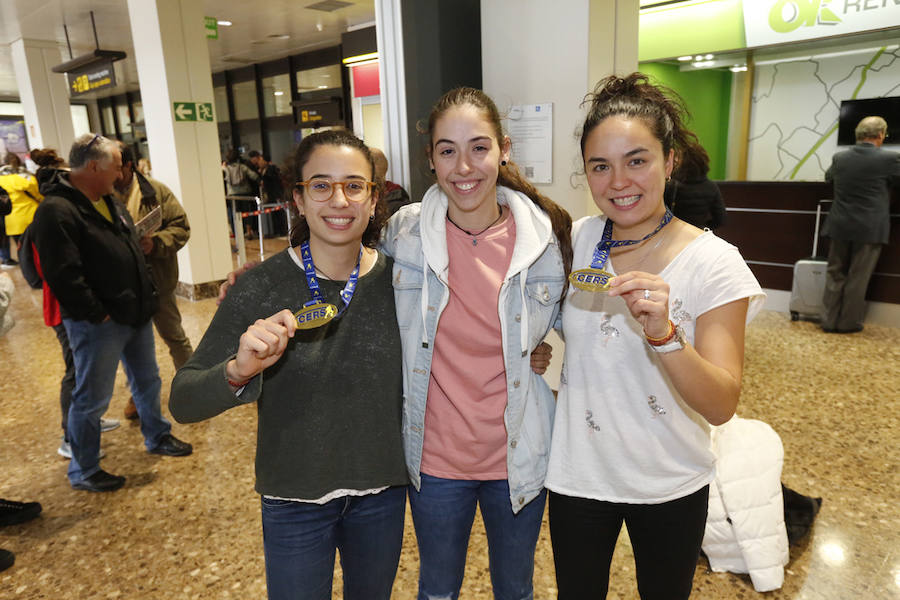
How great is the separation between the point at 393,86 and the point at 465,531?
2.23 meters

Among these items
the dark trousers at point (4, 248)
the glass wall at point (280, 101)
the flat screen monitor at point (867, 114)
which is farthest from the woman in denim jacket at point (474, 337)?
the dark trousers at point (4, 248)

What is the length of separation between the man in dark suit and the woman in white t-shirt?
4.53m

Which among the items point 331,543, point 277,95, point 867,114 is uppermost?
point 277,95

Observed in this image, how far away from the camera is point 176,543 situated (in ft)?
A: 8.34

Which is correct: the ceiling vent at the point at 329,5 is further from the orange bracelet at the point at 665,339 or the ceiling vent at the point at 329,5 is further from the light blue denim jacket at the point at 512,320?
the orange bracelet at the point at 665,339

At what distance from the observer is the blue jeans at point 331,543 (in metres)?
1.31

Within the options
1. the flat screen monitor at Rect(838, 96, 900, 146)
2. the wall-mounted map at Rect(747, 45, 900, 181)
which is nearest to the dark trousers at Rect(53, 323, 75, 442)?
the flat screen monitor at Rect(838, 96, 900, 146)

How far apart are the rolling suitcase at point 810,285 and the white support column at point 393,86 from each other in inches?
164

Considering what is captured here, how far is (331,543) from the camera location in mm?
1372

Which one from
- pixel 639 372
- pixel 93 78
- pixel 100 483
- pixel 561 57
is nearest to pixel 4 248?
pixel 93 78

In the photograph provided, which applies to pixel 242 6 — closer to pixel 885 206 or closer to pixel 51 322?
pixel 51 322

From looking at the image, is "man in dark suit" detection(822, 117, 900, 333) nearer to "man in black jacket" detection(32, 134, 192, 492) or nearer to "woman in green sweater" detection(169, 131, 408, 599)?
"woman in green sweater" detection(169, 131, 408, 599)

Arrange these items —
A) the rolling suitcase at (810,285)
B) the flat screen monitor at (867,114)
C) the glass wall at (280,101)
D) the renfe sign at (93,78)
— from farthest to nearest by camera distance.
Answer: the glass wall at (280,101) < the renfe sign at (93,78) < the flat screen monitor at (867,114) < the rolling suitcase at (810,285)

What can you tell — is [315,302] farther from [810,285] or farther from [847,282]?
[810,285]
